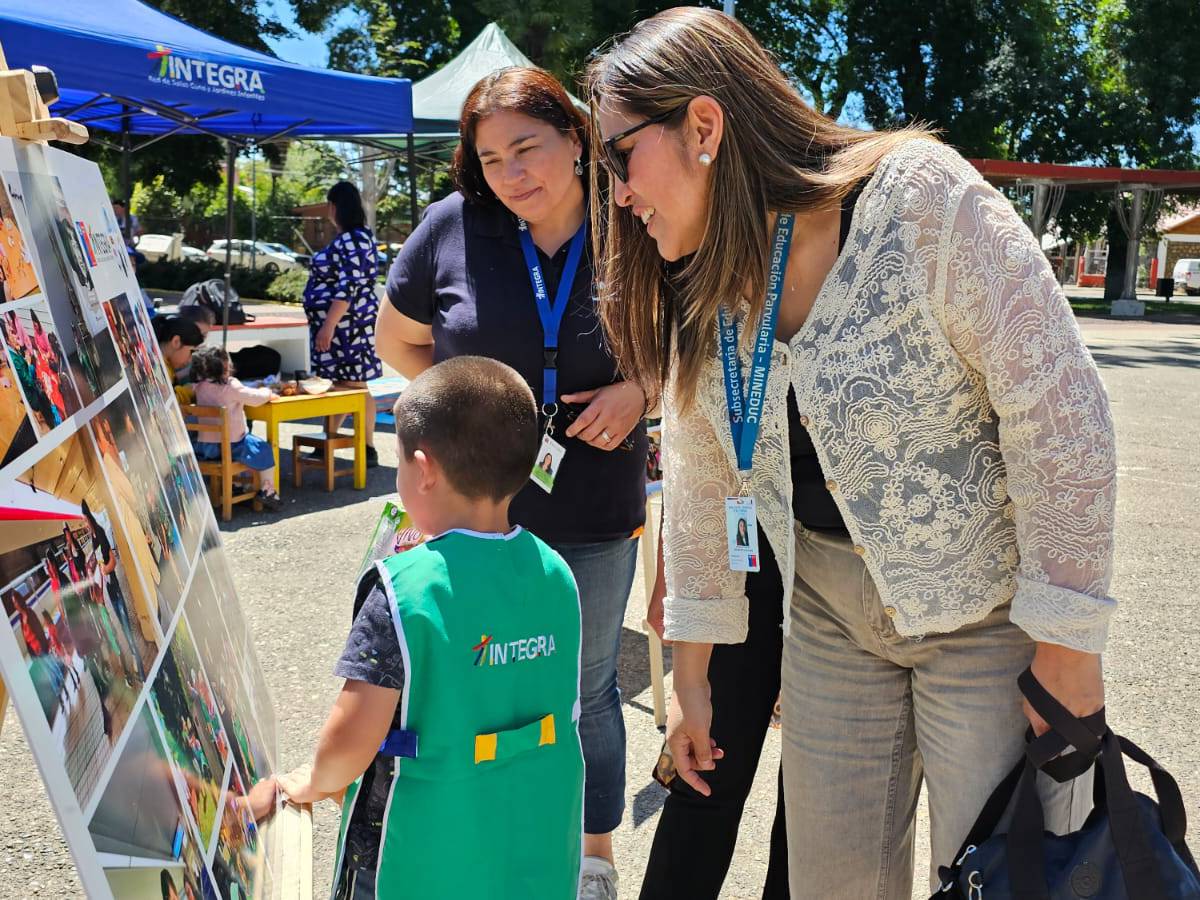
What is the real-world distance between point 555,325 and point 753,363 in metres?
0.78

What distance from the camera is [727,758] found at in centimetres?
208

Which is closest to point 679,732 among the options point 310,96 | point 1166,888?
point 1166,888

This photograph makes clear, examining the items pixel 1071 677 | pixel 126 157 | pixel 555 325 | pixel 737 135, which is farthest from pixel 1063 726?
pixel 126 157

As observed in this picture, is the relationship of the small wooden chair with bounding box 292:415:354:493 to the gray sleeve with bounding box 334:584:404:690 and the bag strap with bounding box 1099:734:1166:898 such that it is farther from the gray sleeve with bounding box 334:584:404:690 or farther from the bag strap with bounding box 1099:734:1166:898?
the bag strap with bounding box 1099:734:1166:898

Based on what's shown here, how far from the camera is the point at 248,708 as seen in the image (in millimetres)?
2119

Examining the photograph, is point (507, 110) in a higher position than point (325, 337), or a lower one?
higher

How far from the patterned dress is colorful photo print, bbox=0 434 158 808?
595cm

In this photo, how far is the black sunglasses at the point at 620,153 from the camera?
1.56 meters

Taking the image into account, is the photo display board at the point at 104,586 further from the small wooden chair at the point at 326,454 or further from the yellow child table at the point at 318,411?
the small wooden chair at the point at 326,454

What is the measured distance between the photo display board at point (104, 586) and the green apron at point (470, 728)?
28cm

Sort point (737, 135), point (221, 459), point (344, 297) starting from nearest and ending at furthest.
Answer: point (737, 135)
point (221, 459)
point (344, 297)

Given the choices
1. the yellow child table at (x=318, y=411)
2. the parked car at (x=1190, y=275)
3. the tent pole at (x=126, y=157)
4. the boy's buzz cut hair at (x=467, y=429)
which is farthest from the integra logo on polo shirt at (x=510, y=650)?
the parked car at (x=1190, y=275)

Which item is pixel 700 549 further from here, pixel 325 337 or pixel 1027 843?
pixel 325 337

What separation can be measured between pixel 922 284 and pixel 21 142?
126cm
